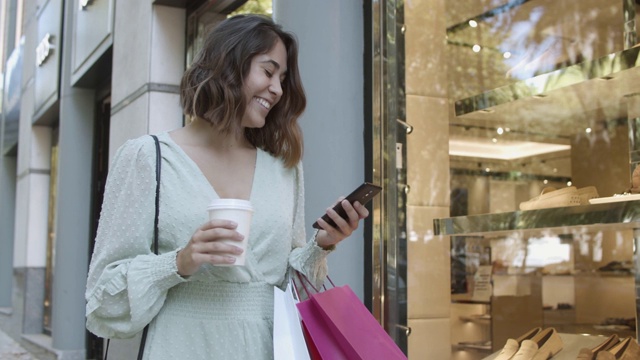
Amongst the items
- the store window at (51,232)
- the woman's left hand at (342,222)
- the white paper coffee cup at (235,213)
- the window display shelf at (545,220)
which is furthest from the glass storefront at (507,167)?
the store window at (51,232)

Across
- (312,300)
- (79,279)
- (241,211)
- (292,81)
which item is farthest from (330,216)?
(79,279)

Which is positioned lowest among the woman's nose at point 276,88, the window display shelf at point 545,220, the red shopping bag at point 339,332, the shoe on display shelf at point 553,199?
the red shopping bag at point 339,332

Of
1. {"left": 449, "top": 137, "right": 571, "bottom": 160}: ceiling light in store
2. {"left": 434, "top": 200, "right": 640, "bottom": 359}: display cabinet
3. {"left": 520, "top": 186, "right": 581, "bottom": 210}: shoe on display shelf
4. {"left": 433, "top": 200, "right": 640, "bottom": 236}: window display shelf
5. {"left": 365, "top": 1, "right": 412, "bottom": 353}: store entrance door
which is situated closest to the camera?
{"left": 433, "top": 200, "right": 640, "bottom": 236}: window display shelf

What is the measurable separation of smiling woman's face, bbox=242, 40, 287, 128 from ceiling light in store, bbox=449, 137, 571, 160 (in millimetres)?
1416

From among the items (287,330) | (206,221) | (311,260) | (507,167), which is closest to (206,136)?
(206,221)

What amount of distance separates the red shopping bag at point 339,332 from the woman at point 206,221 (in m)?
0.15

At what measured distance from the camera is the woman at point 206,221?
1658mm

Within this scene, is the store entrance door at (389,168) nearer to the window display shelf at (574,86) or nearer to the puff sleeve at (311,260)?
the window display shelf at (574,86)

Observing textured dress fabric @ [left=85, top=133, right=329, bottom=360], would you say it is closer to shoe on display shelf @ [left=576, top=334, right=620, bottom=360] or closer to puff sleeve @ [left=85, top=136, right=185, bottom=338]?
puff sleeve @ [left=85, top=136, right=185, bottom=338]

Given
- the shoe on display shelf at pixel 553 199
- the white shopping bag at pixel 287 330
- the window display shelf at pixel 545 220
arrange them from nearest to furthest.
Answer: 1. the white shopping bag at pixel 287 330
2. the window display shelf at pixel 545 220
3. the shoe on display shelf at pixel 553 199

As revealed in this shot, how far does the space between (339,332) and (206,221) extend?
0.37 meters

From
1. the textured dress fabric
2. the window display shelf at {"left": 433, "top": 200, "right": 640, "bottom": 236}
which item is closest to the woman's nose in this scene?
the textured dress fabric

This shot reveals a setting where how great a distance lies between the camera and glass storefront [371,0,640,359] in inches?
106

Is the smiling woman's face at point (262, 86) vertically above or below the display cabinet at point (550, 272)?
above
